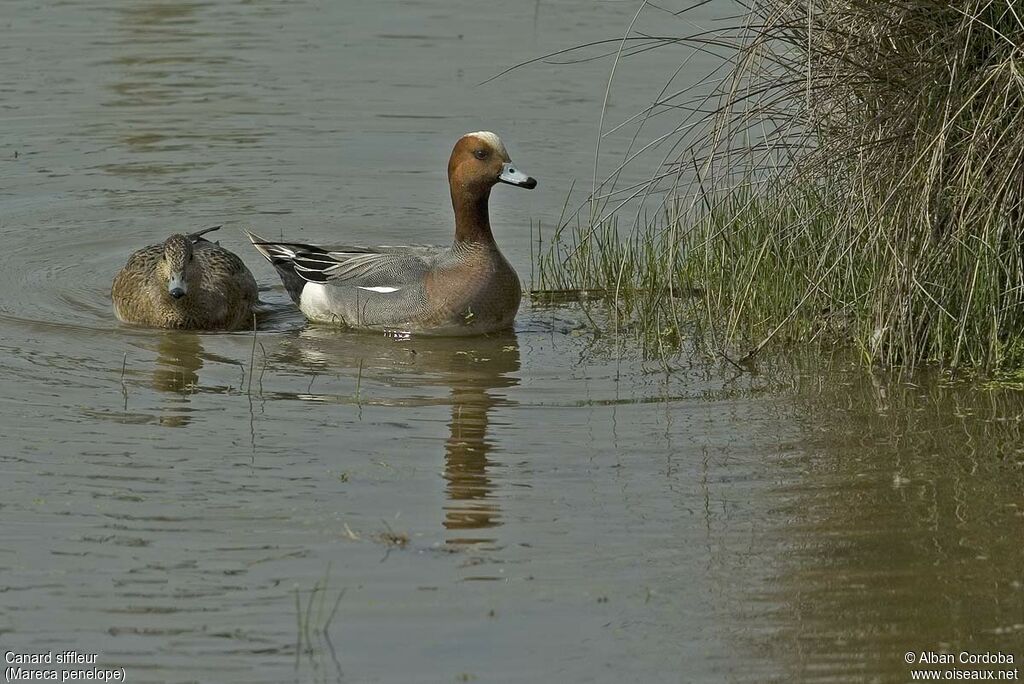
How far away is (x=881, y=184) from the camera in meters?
7.20

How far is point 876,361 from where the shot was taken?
751 cm

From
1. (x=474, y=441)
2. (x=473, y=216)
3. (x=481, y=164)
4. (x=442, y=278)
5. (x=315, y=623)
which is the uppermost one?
(x=481, y=164)

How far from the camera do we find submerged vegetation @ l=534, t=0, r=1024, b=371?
22.7ft

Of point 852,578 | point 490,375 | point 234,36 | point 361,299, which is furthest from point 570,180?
point 852,578

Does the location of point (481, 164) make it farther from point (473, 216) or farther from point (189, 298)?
point (189, 298)

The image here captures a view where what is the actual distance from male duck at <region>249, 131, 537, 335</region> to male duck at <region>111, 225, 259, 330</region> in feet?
1.42

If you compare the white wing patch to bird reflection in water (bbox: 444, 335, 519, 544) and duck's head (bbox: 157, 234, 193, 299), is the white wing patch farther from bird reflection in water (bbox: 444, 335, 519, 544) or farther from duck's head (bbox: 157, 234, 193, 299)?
duck's head (bbox: 157, 234, 193, 299)

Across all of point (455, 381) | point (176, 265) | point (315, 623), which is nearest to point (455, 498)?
point (315, 623)

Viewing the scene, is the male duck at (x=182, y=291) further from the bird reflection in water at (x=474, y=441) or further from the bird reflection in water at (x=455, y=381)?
the bird reflection in water at (x=474, y=441)

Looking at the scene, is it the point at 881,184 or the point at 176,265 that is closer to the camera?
the point at 881,184

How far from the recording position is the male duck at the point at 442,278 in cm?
885

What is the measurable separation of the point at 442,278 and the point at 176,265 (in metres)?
1.47

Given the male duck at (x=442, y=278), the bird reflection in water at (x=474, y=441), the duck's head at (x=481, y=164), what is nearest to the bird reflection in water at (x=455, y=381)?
the bird reflection in water at (x=474, y=441)

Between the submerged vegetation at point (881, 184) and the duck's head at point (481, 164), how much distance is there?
136 centimetres
